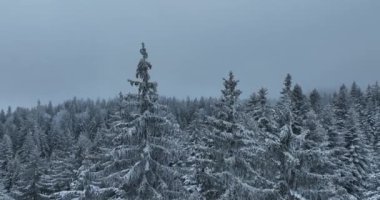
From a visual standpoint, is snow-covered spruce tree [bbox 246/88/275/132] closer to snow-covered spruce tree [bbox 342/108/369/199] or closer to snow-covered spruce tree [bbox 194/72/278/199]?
snow-covered spruce tree [bbox 194/72/278/199]

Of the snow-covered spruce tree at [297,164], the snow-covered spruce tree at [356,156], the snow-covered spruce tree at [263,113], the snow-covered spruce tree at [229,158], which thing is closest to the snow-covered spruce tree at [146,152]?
the snow-covered spruce tree at [229,158]

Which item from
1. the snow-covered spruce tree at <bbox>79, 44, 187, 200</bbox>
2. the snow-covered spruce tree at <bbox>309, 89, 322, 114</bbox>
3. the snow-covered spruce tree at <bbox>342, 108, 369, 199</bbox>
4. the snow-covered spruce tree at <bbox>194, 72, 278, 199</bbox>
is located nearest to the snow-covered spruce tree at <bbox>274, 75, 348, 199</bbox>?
the snow-covered spruce tree at <bbox>194, 72, 278, 199</bbox>

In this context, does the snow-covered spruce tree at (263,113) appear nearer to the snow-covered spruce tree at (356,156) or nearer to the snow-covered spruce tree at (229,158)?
the snow-covered spruce tree at (229,158)

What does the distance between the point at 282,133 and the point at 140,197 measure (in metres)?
6.77

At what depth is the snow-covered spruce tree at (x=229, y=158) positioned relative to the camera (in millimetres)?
22094

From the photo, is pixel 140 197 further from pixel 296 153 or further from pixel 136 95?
pixel 296 153

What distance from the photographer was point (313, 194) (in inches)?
886

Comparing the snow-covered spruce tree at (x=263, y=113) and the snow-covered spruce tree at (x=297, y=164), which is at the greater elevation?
the snow-covered spruce tree at (x=263, y=113)

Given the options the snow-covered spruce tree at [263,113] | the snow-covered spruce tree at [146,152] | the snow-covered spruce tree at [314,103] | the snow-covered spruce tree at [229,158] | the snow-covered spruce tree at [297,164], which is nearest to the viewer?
the snow-covered spruce tree at [146,152]

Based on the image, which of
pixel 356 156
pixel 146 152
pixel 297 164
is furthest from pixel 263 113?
pixel 146 152

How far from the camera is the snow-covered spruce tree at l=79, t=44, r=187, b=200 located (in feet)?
66.3

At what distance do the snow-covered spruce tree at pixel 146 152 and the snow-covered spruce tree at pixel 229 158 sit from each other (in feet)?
6.74

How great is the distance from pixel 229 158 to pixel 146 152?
391 cm

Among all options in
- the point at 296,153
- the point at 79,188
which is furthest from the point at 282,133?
the point at 79,188
